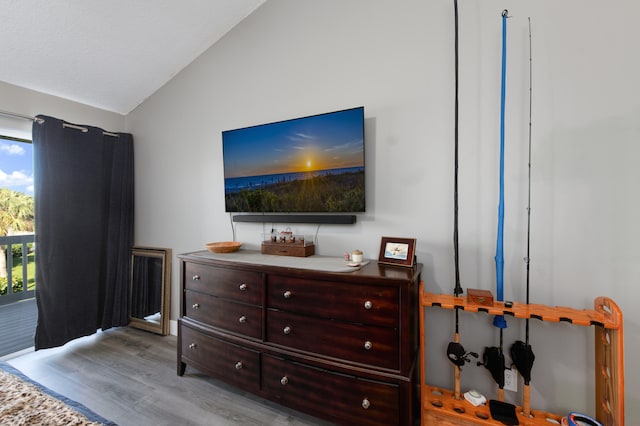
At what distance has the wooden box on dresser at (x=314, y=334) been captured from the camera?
1363 millimetres

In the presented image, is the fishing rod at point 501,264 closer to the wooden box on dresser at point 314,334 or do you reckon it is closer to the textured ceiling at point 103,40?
the wooden box on dresser at point 314,334

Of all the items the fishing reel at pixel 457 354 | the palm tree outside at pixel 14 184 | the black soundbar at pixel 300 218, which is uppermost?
the palm tree outside at pixel 14 184

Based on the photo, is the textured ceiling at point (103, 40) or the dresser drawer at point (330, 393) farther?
the textured ceiling at point (103, 40)

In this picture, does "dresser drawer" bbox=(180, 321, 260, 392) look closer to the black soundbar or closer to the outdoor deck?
the black soundbar

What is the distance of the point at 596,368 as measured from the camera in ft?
4.48

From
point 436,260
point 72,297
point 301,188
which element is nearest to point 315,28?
point 301,188

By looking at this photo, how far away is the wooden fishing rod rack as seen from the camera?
1153 millimetres

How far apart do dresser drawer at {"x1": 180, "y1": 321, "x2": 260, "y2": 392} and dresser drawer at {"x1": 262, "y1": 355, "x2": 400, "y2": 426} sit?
3.8 inches

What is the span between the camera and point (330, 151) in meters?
1.89

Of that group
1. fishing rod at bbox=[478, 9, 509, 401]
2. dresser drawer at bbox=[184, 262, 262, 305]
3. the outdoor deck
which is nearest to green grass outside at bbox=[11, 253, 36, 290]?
the outdoor deck

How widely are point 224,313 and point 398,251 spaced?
1235 mm

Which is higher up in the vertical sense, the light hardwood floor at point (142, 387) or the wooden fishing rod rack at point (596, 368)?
the wooden fishing rod rack at point (596, 368)

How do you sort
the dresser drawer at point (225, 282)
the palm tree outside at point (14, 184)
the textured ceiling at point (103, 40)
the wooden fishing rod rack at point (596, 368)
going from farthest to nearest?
1. the palm tree outside at point (14, 184)
2. the textured ceiling at point (103, 40)
3. the dresser drawer at point (225, 282)
4. the wooden fishing rod rack at point (596, 368)

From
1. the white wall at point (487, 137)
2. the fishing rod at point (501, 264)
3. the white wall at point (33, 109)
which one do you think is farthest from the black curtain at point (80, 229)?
the fishing rod at point (501, 264)
